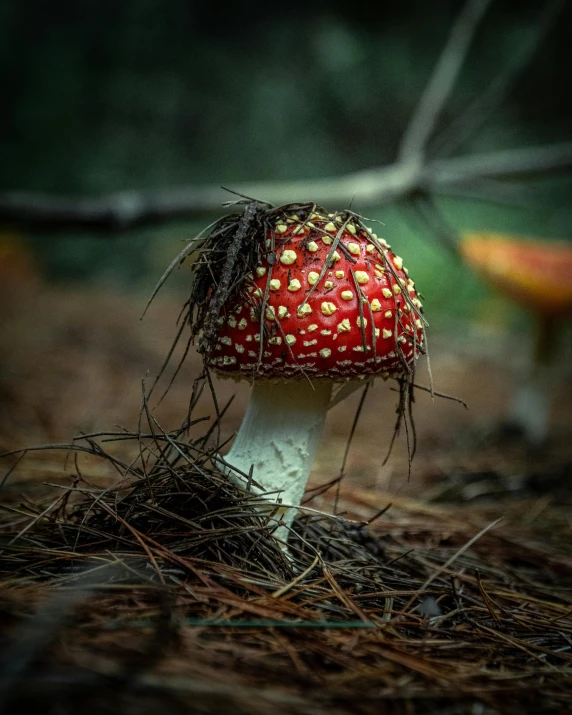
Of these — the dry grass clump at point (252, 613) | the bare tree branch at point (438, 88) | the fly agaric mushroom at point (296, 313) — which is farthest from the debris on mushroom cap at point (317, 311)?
the bare tree branch at point (438, 88)

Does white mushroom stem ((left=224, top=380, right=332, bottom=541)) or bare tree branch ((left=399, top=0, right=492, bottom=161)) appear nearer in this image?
white mushroom stem ((left=224, top=380, right=332, bottom=541))

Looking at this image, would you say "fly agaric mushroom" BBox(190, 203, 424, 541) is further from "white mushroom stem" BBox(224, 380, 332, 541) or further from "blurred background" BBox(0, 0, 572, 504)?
"blurred background" BBox(0, 0, 572, 504)

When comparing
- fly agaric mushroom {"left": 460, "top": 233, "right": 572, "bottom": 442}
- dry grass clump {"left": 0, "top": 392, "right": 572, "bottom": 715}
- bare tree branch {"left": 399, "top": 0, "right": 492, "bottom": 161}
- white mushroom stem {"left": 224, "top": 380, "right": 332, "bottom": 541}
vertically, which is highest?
bare tree branch {"left": 399, "top": 0, "right": 492, "bottom": 161}

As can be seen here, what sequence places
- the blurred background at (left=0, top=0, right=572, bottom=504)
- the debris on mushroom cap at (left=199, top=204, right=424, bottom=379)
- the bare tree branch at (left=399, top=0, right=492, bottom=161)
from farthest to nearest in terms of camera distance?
the blurred background at (left=0, top=0, right=572, bottom=504), the bare tree branch at (left=399, top=0, right=492, bottom=161), the debris on mushroom cap at (left=199, top=204, right=424, bottom=379)

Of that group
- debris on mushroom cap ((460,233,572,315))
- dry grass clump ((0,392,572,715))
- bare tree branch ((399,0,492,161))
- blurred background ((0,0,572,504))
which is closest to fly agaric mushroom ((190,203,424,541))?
dry grass clump ((0,392,572,715))

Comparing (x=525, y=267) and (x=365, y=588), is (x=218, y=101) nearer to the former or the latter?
(x=525, y=267)

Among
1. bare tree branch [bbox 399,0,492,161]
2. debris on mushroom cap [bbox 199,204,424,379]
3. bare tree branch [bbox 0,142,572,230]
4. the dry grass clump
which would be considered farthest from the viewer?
bare tree branch [bbox 399,0,492,161]

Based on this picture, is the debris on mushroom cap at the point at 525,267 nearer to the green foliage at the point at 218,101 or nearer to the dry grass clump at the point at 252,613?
the dry grass clump at the point at 252,613
